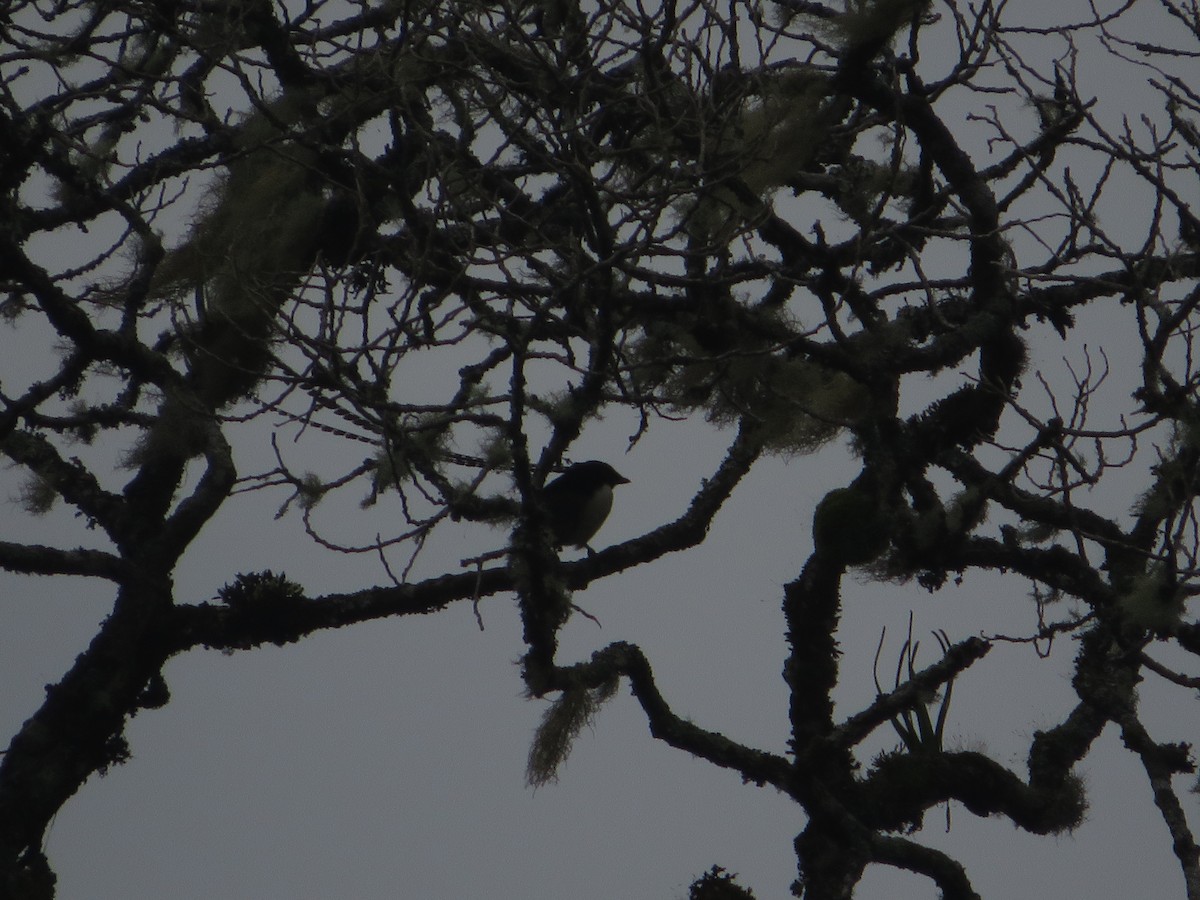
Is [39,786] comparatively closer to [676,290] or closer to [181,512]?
[181,512]

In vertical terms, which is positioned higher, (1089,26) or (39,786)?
(1089,26)

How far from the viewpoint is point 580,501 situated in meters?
5.82

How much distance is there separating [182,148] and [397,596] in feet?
6.72

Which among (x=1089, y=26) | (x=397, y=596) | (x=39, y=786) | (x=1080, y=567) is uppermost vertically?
(x=1089, y=26)

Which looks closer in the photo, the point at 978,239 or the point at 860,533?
the point at 860,533

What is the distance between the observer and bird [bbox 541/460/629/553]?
5.79 meters

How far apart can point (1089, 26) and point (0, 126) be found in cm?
334

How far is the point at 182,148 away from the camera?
513 centimetres

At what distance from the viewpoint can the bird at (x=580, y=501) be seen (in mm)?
5785

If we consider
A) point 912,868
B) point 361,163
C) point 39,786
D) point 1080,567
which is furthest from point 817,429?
point 39,786

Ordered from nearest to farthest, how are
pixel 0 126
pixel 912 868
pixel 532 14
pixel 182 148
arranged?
pixel 912 868 → pixel 0 126 → pixel 532 14 → pixel 182 148

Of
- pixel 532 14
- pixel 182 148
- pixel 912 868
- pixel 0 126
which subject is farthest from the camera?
pixel 182 148

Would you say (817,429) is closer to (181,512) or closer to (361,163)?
(361,163)

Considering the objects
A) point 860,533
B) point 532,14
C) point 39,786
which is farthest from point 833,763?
point 532,14
